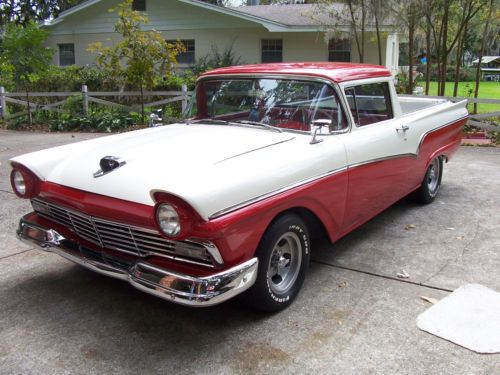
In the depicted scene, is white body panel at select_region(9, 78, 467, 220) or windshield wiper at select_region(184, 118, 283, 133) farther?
windshield wiper at select_region(184, 118, 283, 133)

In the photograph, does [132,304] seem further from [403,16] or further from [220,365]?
[403,16]

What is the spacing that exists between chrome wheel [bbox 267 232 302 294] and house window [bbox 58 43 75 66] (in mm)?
20559

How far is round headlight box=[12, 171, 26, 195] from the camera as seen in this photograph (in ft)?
12.4

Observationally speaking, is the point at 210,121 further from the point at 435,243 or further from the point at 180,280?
the point at 435,243

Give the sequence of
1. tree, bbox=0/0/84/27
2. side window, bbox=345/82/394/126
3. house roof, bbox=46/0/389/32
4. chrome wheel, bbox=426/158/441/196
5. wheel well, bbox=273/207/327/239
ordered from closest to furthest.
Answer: wheel well, bbox=273/207/327/239 → side window, bbox=345/82/394/126 → chrome wheel, bbox=426/158/441/196 → house roof, bbox=46/0/389/32 → tree, bbox=0/0/84/27

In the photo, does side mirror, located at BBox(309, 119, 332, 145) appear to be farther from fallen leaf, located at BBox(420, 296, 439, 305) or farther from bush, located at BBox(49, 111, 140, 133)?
bush, located at BBox(49, 111, 140, 133)

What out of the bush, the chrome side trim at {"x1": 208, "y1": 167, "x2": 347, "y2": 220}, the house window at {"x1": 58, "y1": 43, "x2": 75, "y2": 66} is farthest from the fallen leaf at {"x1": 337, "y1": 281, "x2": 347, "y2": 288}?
the house window at {"x1": 58, "y1": 43, "x2": 75, "y2": 66}

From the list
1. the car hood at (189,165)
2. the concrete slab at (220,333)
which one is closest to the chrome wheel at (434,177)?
the concrete slab at (220,333)

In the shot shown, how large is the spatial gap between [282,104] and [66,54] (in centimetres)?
2029

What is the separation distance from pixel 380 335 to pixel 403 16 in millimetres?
9985

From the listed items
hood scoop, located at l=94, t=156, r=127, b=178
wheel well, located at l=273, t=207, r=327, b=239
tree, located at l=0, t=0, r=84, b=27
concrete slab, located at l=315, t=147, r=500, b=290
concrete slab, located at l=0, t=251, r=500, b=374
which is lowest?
concrete slab, located at l=0, t=251, r=500, b=374

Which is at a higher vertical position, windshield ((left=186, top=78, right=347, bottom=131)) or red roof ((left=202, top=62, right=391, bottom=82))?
red roof ((left=202, top=62, right=391, bottom=82))

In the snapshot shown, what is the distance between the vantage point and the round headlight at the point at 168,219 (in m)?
2.79

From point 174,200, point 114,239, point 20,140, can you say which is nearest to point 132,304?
point 114,239
